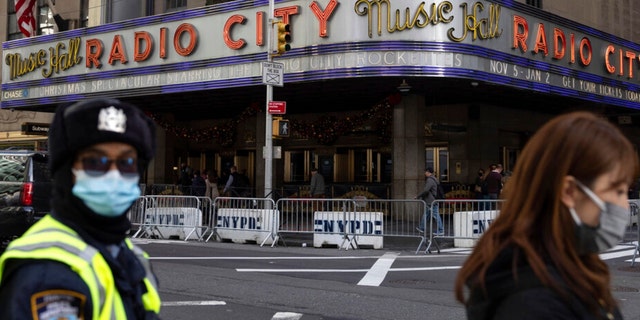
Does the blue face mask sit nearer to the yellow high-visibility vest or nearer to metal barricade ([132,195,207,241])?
the yellow high-visibility vest

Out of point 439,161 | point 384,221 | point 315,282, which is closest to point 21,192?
point 315,282

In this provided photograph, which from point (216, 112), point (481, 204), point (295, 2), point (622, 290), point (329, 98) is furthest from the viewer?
point (216, 112)

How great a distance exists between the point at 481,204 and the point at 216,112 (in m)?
17.1

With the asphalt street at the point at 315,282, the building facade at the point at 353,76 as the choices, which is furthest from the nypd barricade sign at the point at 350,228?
the building facade at the point at 353,76

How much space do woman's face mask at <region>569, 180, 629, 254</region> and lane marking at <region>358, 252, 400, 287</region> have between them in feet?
26.2

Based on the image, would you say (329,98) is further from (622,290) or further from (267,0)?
(622,290)

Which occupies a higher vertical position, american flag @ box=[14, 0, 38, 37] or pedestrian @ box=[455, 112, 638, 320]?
american flag @ box=[14, 0, 38, 37]

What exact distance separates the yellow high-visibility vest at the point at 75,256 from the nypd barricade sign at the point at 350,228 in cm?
1341

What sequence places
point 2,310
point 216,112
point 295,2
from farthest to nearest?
point 216,112
point 295,2
point 2,310

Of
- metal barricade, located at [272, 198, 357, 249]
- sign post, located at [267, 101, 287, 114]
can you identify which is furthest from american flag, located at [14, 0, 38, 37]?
metal barricade, located at [272, 198, 357, 249]

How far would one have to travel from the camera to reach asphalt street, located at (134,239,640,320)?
7.64 meters

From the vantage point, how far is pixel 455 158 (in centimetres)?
2514

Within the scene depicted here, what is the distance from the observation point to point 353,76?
18.3 metres

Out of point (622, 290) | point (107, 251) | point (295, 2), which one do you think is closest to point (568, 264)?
point (107, 251)
